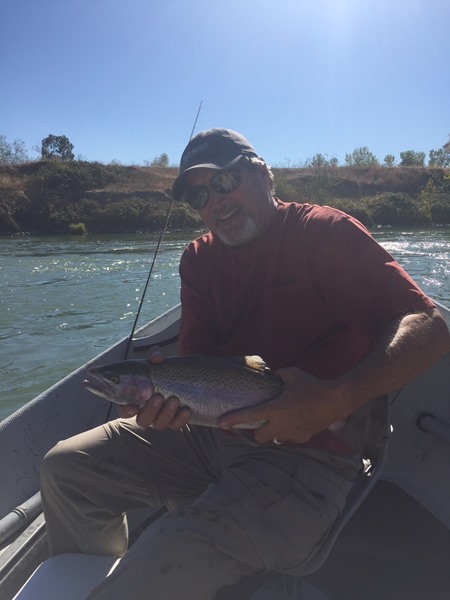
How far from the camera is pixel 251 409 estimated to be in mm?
1933

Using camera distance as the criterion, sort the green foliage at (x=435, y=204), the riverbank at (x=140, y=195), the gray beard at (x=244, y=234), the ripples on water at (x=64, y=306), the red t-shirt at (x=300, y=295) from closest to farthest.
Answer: the red t-shirt at (x=300, y=295) < the gray beard at (x=244, y=234) < the ripples on water at (x=64, y=306) < the riverbank at (x=140, y=195) < the green foliage at (x=435, y=204)

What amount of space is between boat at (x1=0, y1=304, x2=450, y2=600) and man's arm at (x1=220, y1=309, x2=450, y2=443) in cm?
29

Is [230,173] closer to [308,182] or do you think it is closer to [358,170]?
[308,182]

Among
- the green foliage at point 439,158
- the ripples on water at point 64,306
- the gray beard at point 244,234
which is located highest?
the green foliage at point 439,158

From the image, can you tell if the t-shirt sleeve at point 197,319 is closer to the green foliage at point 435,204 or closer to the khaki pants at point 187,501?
the khaki pants at point 187,501

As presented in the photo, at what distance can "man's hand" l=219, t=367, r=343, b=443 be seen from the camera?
1.89 m

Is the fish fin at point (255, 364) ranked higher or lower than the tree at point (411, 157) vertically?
lower

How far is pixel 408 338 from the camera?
1.92m

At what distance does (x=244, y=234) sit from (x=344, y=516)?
1344mm

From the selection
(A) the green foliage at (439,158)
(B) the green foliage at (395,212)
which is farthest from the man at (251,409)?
(A) the green foliage at (439,158)

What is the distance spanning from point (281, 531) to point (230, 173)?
164 cm

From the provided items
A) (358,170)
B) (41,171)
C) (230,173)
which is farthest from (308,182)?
(230,173)

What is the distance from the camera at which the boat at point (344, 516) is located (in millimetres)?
2172

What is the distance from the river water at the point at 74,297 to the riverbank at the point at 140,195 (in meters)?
12.6
